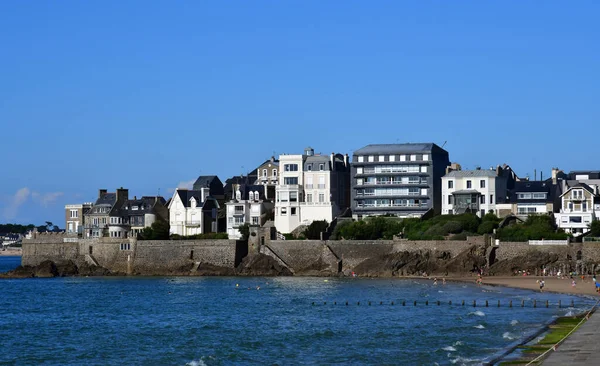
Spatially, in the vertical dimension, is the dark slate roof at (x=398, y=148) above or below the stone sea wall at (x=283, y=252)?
above

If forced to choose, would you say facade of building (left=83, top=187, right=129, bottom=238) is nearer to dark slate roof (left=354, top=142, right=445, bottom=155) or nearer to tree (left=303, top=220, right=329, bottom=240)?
tree (left=303, top=220, right=329, bottom=240)

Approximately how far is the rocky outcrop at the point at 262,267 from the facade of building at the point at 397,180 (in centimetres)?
1394

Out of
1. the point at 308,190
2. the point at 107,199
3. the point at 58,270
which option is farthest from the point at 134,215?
the point at 308,190

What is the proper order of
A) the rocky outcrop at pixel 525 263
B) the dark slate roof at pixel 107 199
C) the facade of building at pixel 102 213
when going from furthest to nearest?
the dark slate roof at pixel 107 199
the facade of building at pixel 102 213
the rocky outcrop at pixel 525 263

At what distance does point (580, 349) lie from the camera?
40.8m

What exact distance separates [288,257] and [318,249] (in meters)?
3.34

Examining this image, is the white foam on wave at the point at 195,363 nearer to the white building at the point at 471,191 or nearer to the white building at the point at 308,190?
the white building at the point at 308,190

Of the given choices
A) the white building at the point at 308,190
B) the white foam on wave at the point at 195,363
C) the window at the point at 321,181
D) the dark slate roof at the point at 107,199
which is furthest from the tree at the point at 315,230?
the white foam on wave at the point at 195,363

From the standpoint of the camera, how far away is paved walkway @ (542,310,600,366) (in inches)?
Result: 1489

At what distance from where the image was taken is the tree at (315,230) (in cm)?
10062

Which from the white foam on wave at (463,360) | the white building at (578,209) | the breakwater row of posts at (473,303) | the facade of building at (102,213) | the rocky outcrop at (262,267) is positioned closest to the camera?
the white foam on wave at (463,360)

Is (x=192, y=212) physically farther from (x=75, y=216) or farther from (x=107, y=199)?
(x=75, y=216)

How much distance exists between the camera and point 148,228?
355ft

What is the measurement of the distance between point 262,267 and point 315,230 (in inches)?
277
